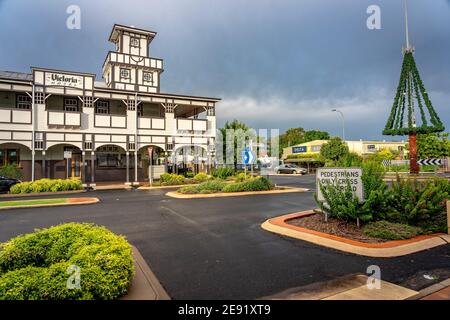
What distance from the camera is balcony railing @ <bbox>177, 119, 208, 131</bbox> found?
1071 inches

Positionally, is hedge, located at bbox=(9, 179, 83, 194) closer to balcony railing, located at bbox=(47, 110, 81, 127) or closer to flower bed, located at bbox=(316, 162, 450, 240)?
balcony railing, located at bbox=(47, 110, 81, 127)

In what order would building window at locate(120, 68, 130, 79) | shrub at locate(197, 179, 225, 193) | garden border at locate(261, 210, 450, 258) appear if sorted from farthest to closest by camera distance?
1. building window at locate(120, 68, 130, 79)
2. shrub at locate(197, 179, 225, 193)
3. garden border at locate(261, 210, 450, 258)

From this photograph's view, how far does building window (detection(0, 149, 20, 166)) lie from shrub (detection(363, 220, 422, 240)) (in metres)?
26.6

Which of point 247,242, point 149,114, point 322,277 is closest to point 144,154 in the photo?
point 149,114

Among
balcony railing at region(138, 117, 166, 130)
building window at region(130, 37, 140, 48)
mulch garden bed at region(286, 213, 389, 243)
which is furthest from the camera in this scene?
building window at region(130, 37, 140, 48)

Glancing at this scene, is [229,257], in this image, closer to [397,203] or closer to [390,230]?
[390,230]

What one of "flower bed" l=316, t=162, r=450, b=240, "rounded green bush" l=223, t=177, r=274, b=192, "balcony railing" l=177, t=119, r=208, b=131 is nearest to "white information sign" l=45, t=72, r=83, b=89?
"balcony railing" l=177, t=119, r=208, b=131

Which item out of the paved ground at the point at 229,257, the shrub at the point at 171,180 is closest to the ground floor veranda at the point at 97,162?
the shrub at the point at 171,180

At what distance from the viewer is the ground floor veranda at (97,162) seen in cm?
2319

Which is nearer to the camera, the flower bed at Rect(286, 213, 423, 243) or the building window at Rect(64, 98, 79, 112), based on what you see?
the flower bed at Rect(286, 213, 423, 243)

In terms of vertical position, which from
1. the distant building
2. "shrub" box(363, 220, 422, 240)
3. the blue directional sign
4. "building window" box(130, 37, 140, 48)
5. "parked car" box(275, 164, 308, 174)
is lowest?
"shrub" box(363, 220, 422, 240)
